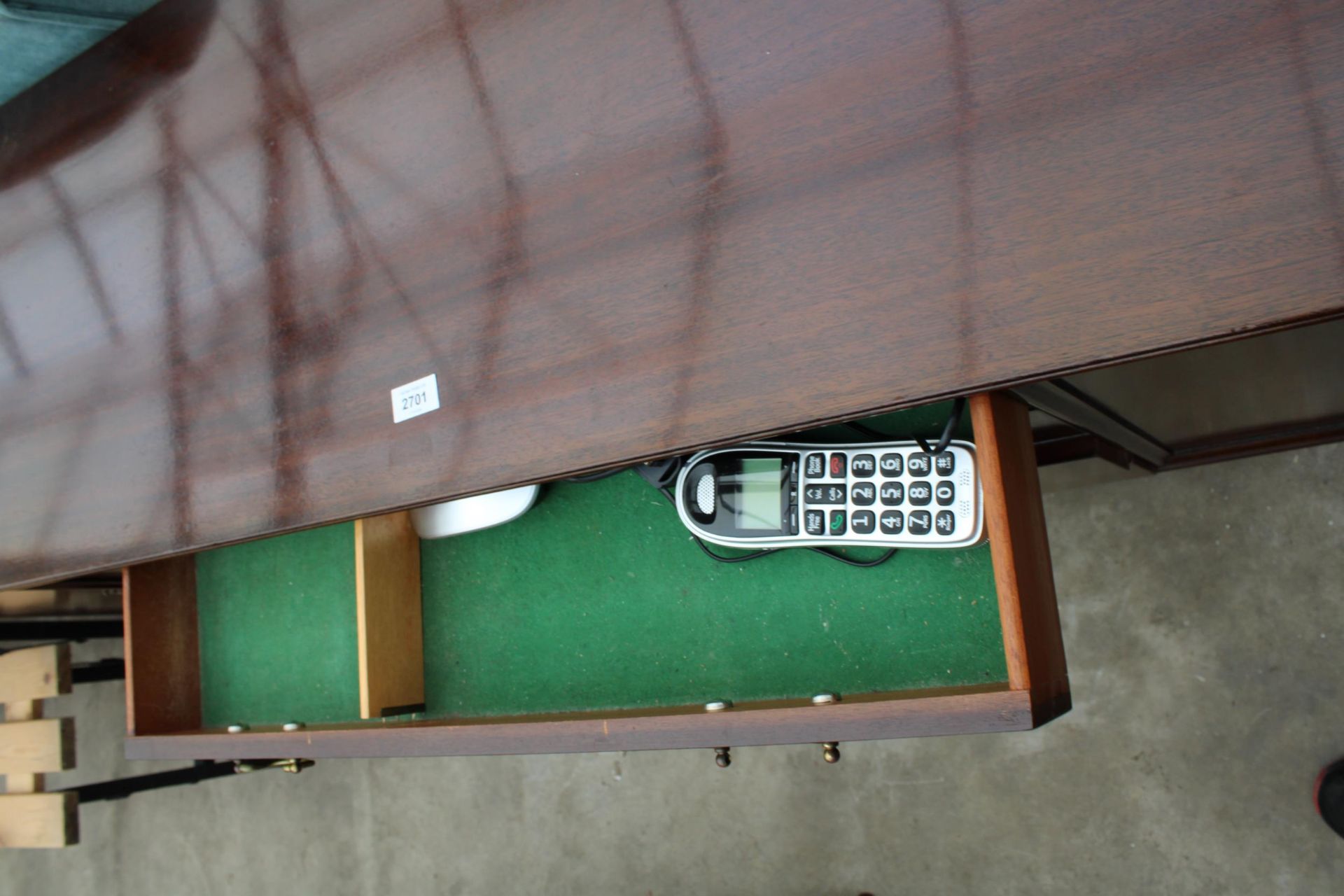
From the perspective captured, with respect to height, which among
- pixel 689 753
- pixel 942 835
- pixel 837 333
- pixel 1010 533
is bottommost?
pixel 942 835

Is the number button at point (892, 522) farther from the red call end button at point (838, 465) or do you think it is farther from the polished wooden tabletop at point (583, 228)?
the polished wooden tabletop at point (583, 228)

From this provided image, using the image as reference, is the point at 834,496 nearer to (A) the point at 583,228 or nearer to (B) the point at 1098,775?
(A) the point at 583,228

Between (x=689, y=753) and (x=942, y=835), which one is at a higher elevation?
(x=689, y=753)

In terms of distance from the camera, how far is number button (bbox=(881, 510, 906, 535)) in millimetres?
807

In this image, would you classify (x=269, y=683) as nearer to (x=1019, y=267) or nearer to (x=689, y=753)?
(x=689, y=753)

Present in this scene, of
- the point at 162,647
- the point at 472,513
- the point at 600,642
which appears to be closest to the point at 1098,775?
the point at 600,642

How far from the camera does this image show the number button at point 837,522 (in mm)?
838

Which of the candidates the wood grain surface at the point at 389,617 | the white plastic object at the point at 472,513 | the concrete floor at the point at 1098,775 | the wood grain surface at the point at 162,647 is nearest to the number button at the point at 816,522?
the white plastic object at the point at 472,513

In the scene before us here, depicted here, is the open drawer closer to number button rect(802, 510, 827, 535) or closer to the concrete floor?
number button rect(802, 510, 827, 535)

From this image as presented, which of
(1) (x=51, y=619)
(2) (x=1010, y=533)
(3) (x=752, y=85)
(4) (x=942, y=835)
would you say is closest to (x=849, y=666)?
(2) (x=1010, y=533)

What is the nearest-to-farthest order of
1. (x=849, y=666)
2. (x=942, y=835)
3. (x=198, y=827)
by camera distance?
1. (x=849, y=666)
2. (x=942, y=835)
3. (x=198, y=827)

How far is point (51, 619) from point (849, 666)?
158cm

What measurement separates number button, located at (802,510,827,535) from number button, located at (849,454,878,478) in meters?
0.05

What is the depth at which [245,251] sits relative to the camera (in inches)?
40.4
